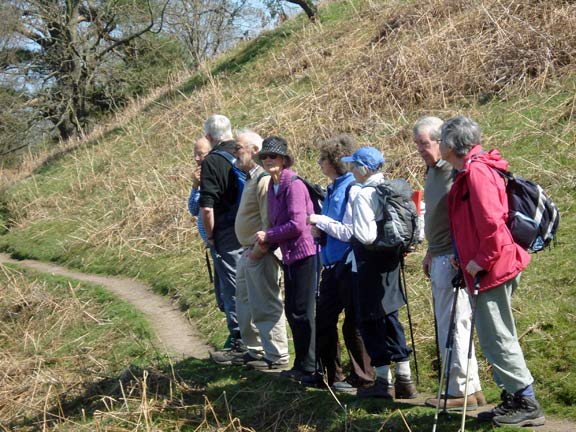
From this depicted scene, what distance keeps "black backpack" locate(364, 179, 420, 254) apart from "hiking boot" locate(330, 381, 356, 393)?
1319 millimetres

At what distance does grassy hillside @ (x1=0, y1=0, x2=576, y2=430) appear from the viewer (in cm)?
812

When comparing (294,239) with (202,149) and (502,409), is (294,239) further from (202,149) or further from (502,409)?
(502,409)

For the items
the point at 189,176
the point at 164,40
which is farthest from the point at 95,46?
the point at 189,176

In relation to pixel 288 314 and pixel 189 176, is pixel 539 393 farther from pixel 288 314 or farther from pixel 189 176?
pixel 189 176

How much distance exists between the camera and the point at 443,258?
598 cm

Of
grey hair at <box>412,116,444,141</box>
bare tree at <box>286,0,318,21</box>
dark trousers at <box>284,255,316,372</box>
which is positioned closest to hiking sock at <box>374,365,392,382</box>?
dark trousers at <box>284,255,316,372</box>

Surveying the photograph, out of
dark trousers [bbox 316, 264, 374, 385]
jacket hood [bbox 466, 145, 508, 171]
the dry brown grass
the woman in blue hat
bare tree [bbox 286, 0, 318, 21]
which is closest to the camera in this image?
jacket hood [bbox 466, 145, 508, 171]

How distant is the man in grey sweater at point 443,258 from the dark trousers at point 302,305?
52.0 inches

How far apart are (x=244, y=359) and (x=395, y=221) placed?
270 centimetres

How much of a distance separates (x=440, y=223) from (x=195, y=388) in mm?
3096

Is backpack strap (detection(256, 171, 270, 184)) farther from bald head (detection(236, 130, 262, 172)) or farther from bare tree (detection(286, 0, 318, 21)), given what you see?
bare tree (detection(286, 0, 318, 21))

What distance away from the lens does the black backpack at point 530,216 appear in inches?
207

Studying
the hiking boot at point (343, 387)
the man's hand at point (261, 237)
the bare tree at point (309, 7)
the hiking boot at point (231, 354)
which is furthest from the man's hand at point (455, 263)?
the bare tree at point (309, 7)

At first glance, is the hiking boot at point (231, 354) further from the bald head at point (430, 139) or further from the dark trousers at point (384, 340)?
the bald head at point (430, 139)
